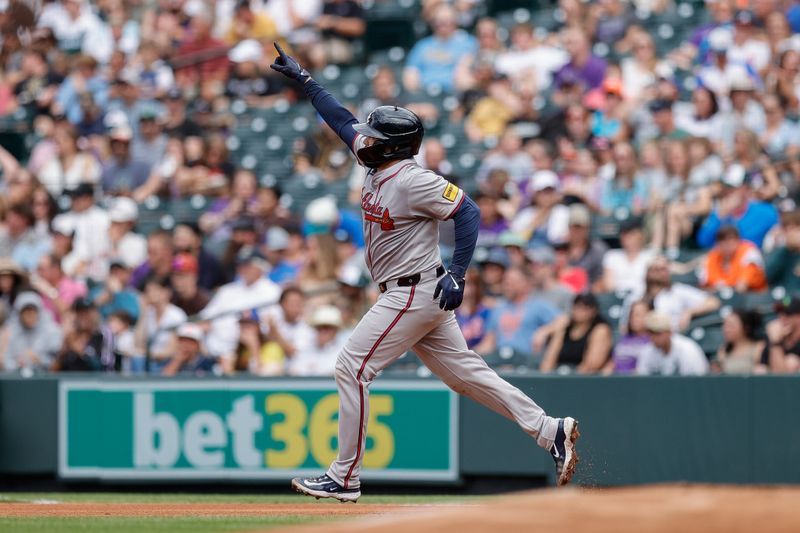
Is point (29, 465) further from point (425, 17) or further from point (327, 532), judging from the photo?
point (425, 17)

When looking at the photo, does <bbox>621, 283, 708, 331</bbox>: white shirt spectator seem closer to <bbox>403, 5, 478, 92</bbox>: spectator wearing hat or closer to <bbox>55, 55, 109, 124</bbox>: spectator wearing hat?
<bbox>403, 5, 478, 92</bbox>: spectator wearing hat

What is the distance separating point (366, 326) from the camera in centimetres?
766

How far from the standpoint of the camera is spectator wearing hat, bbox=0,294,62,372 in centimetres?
1251

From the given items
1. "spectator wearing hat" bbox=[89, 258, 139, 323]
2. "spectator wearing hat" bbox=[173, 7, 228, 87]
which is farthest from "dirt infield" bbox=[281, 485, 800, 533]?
"spectator wearing hat" bbox=[173, 7, 228, 87]

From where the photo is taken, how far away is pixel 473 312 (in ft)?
38.5

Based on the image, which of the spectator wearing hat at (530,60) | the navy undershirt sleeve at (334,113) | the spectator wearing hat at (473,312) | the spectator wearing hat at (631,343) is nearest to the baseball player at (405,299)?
the navy undershirt sleeve at (334,113)

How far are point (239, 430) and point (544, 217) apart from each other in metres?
3.53

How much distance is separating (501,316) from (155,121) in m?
5.84

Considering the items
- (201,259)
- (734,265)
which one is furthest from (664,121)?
(201,259)

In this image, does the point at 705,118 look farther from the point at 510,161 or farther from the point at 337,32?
the point at 337,32

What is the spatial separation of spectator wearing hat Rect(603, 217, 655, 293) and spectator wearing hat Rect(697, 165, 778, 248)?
51cm

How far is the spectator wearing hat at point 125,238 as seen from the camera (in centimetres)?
1421

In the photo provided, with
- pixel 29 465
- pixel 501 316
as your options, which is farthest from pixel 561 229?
pixel 29 465

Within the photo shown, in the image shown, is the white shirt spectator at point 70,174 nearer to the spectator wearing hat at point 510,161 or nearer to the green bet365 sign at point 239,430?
the spectator wearing hat at point 510,161
